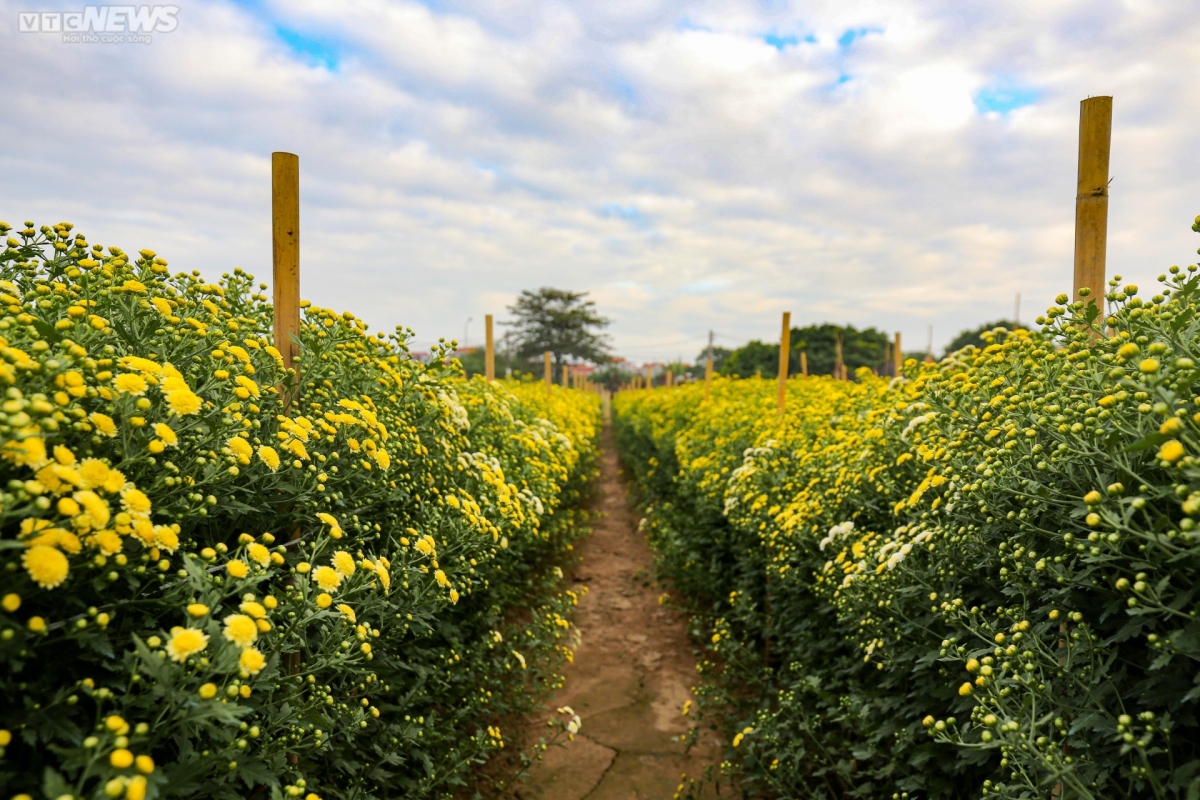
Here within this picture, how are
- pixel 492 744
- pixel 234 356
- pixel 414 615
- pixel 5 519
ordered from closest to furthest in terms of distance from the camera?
pixel 5 519
pixel 234 356
pixel 414 615
pixel 492 744

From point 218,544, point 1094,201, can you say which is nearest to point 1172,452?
point 1094,201

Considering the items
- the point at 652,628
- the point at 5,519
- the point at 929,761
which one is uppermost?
the point at 5,519

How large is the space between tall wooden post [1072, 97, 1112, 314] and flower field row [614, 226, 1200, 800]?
0.83 feet

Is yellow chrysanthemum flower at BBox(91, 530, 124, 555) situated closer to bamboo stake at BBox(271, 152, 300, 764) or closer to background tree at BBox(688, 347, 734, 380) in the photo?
bamboo stake at BBox(271, 152, 300, 764)

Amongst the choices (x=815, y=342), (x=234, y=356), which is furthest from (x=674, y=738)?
(x=815, y=342)

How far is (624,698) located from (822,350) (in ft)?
139

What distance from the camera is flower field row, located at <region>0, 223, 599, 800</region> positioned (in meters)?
1.15

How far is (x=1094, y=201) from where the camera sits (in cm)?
251

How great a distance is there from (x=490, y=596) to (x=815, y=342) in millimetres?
43498

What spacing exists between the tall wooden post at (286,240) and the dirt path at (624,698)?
2949 mm

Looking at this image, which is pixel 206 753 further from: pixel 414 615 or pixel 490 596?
pixel 490 596

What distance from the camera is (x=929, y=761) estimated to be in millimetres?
2482

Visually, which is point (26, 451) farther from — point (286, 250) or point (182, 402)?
point (286, 250)

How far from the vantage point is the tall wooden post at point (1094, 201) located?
98.0 inches
